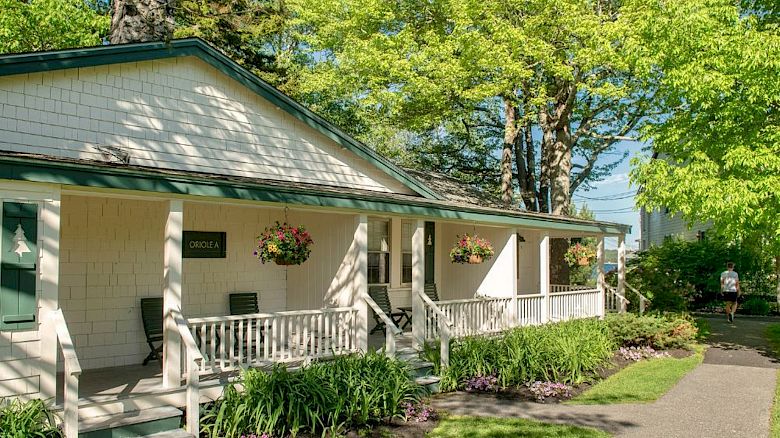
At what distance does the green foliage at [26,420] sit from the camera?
18.3ft

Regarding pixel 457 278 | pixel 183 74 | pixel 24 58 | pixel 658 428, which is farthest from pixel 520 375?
pixel 24 58

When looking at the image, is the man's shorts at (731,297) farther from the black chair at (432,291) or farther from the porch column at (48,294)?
the porch column at (48,294)

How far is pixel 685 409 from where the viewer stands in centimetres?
901

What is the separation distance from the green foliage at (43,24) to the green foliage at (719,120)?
15.7m

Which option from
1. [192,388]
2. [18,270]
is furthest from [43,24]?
[192,388]

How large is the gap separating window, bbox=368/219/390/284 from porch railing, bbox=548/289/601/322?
402cm

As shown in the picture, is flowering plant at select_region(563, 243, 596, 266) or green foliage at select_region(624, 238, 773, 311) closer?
flowering plant at select_region(563, 243, 596, 266)

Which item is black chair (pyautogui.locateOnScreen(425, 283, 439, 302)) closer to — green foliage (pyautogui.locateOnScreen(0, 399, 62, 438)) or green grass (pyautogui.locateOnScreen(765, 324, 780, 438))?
green grass (pyautogui.locateOnScreen(765, 324, 780, 438))

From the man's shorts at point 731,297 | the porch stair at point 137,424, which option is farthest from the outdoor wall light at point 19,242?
the man's shorts at point 731,297

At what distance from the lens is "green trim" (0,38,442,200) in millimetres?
8016

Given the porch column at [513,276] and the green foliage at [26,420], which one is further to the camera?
the porch column at [513,276]

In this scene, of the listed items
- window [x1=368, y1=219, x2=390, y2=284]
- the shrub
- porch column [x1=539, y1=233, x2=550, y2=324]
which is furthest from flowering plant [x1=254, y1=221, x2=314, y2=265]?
the shrub

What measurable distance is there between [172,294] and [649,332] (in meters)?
10.5

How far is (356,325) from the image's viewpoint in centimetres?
980
